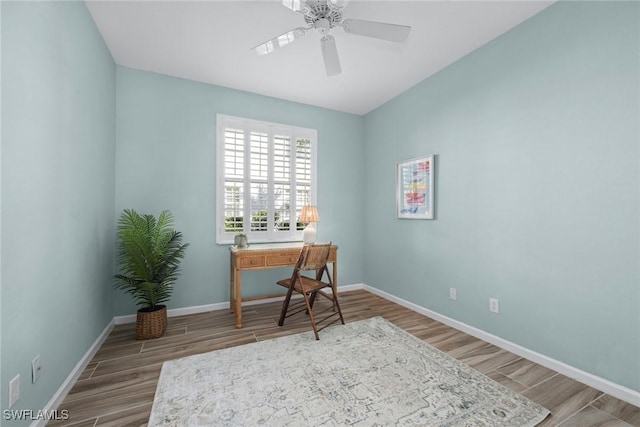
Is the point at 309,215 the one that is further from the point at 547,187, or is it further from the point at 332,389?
the point at 547,187

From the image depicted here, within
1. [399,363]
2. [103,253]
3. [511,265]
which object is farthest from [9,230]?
[511,265]

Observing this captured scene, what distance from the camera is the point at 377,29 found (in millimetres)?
1967

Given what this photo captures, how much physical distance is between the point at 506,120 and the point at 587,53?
0.63 m

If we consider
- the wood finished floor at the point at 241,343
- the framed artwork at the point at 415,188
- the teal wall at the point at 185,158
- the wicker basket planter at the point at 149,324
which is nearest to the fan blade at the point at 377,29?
the framed artwork at the point at 415,188

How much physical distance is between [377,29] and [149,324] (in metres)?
3.22

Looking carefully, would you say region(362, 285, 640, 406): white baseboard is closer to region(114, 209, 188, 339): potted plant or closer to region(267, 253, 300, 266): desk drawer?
region(267, 253, 300, 266): desk drawer

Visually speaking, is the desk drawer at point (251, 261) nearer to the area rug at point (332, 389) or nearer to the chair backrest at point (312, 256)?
the chair backrest at point (312, 256)

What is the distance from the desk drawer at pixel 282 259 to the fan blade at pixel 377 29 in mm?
2290

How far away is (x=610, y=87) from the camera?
5.91 ft

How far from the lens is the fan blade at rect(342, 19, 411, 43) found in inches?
75.0

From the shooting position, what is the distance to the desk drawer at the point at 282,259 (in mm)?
3090

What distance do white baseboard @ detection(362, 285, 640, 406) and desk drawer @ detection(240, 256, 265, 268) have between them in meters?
2.02

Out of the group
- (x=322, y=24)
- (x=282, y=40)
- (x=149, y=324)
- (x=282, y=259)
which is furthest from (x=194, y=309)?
(x=322, y=24)

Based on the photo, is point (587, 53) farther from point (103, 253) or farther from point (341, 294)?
point (103, 253)
